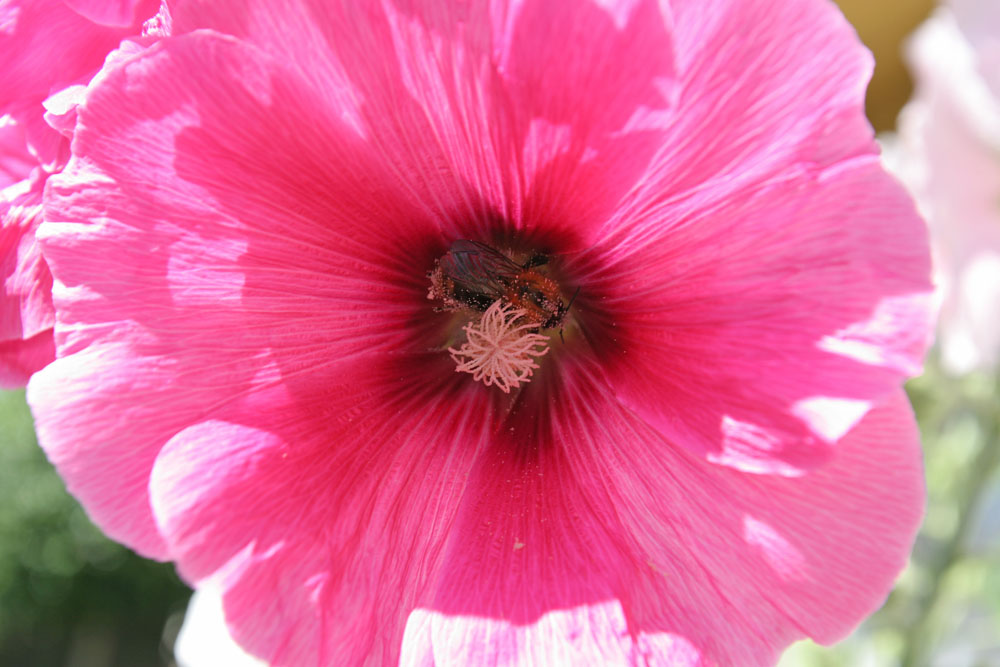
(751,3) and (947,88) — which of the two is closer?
(751,3)

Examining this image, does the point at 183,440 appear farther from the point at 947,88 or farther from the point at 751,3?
the point at 947,88

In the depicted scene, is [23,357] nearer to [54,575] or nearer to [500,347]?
[500,347]

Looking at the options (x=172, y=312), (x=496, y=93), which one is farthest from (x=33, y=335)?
(x=496, y=93)

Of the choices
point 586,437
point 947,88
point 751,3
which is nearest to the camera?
point 751,3

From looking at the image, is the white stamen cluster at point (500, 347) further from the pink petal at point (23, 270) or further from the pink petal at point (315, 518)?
the pink petal at point (23, 270)

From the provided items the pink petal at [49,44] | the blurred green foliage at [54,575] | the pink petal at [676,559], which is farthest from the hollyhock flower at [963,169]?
the blurred green foliage at [54,575]

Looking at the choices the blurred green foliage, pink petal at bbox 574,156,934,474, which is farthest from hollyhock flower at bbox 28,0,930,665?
the blurred green foliage
